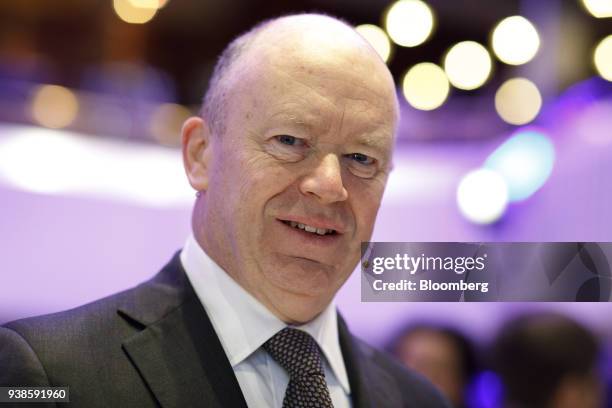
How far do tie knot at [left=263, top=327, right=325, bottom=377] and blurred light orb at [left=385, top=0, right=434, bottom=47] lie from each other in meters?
0.79

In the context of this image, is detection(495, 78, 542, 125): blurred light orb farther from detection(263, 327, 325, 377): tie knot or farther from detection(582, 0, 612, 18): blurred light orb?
detection(263, 327, 325, 377): tie knot

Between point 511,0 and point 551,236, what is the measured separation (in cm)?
77

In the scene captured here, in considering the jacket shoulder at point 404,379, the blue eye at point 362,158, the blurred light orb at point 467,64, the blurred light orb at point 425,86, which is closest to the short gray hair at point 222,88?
the blue eye at point 362,158

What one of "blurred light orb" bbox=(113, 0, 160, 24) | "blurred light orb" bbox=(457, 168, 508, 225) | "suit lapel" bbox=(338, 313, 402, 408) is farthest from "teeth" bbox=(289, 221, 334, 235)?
"blurred light orb" bbox=(113, 0, 160, 24)

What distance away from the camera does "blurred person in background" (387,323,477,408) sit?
1966 mm

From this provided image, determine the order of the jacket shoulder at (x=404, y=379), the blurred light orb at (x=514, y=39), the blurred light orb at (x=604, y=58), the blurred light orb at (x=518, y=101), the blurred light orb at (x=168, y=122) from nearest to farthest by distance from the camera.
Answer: the jacket shoulder at (x=404, y=379) → the blurred light orb at (x=604, y=58) → the blurred light orb at (x=514, y=39) → the blurred light orb at (x=518, y=101) → the blurred light orb at (x=168, y=122)

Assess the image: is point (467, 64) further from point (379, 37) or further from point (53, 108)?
point (53, 108)

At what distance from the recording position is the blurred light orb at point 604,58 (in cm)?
174

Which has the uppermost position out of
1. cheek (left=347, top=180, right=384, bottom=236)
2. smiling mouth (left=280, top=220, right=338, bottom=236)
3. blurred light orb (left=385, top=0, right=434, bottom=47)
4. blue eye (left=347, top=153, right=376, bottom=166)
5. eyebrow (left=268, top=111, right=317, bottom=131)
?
blurred light orb (left=385, top=0, right=434, bottom=47)

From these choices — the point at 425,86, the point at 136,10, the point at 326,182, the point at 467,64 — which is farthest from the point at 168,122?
the point at 326,182

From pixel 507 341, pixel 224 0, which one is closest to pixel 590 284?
pixel 507 341

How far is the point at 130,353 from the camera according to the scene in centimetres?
117

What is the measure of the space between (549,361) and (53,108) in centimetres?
143

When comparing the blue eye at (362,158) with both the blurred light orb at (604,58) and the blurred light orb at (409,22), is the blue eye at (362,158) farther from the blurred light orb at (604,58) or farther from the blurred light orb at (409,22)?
the blurred light orb at (604,58)
